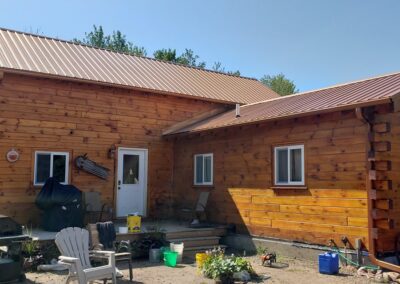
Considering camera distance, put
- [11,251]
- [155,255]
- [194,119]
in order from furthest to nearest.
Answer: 1. [194,119]
2. [155,255]
3. [11,251]

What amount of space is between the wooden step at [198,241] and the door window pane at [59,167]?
3485mm

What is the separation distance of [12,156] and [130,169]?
337 centimetres

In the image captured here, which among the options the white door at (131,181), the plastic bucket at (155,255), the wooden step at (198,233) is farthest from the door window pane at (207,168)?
the plastic bucket at (155,255)

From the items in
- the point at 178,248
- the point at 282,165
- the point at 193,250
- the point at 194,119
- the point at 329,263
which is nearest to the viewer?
the point at 329,263

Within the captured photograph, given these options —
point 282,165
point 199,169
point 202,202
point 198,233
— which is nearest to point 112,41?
point 199,169

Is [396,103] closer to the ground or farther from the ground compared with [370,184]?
farther from the ground

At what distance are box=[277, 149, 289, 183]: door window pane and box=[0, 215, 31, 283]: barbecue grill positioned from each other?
216 inches

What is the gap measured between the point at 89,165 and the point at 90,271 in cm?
575

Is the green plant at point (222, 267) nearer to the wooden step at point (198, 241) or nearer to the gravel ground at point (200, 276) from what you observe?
the gravel ground at point (200, 276)

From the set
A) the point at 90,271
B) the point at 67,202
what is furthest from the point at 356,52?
the point at 90,271

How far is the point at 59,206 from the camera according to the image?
32.6 feet

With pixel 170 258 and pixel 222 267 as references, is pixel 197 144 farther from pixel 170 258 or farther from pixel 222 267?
pixel 222 267

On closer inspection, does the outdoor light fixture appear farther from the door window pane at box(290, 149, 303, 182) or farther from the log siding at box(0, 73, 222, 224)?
the door window pane at box(290, 149, 303, 182)

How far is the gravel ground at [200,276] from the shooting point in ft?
24.4
